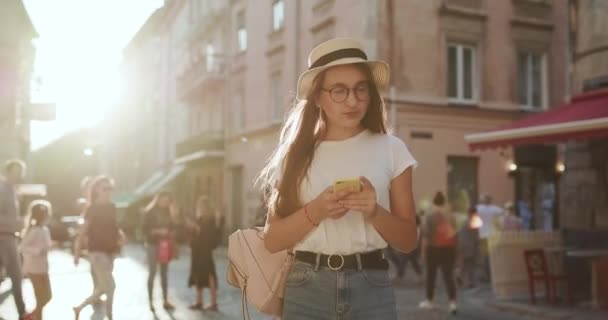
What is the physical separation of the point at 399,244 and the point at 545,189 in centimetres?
1793

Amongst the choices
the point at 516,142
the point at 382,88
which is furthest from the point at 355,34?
the point at 382,88

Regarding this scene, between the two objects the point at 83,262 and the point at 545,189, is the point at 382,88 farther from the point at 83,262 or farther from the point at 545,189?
the point at 83,262

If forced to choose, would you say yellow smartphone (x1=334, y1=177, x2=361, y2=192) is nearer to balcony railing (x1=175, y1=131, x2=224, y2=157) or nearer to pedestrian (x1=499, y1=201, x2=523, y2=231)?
pedestrian (x1=499, y1=201, x2=523, y2=231)

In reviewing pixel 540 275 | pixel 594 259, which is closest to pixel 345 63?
pixel 594 259

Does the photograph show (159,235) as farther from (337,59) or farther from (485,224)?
(337,59)

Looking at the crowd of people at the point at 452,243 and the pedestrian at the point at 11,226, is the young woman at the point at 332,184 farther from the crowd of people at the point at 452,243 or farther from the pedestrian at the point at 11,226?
the crowd of people at the point at 452,243

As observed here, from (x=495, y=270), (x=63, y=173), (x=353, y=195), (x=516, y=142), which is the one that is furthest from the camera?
(x=63, y=173)

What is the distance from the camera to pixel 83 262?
21109mm

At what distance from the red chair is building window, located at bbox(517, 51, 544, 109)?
1152cm

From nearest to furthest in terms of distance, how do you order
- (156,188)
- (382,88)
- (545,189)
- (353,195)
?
(353,195)
(382,88)
(545,189)
(156,188)

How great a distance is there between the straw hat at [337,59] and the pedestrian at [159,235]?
838 centimetres

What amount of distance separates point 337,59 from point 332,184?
1.55ft

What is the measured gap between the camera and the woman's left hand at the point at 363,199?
2.33 metres

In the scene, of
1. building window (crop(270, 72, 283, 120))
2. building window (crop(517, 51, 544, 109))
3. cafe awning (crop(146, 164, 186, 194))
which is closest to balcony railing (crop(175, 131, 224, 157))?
cafe awning (crop(146, 164, 186, 194))
